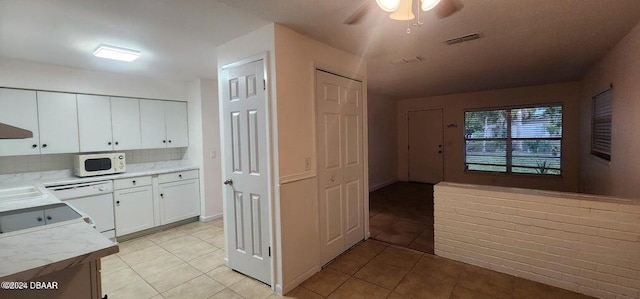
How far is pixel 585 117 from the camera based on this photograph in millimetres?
4422

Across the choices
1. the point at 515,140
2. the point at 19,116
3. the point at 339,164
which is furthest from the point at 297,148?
the point at 515,140

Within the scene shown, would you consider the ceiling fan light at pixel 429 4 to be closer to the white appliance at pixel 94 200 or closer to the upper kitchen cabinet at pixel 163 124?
the white appliance at pixel 94 200

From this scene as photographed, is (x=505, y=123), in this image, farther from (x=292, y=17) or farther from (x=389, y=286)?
(x=292, y=17)

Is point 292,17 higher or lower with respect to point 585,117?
higher

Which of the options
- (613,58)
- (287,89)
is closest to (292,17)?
(287,89)

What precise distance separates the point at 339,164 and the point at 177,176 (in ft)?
8.65

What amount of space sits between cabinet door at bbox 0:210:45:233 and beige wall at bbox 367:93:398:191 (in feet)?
17.0

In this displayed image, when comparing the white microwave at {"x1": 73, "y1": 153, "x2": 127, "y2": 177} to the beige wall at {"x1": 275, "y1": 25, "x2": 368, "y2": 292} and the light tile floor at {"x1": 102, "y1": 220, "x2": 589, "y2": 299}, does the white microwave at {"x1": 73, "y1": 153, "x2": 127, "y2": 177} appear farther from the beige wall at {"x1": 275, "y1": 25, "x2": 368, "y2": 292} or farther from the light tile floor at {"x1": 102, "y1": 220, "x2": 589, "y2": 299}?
the beige wall at {"x1": 275, "y1": 25, "x2": 368, "y2": 292}

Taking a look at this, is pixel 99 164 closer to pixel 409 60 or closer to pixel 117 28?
pixel 117 28

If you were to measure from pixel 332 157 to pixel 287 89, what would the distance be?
3.03ft

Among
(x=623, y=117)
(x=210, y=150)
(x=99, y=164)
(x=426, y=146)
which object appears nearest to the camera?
(x=623, y=117)

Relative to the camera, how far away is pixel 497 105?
5680mm

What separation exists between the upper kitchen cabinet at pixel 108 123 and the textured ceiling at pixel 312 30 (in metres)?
0.44

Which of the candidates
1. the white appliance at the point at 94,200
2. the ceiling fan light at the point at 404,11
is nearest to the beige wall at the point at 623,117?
the ceiling fan light at the point at 404,11
